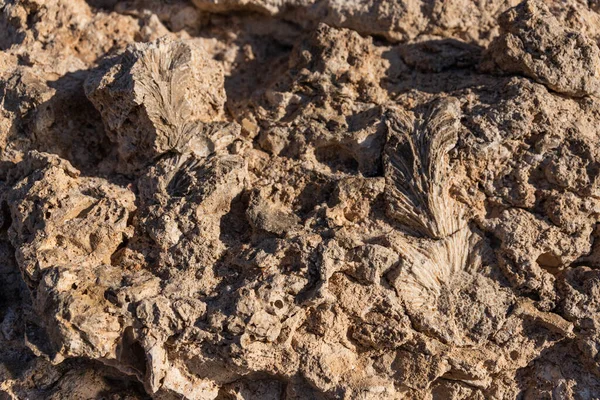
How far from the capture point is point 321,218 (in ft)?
6.97

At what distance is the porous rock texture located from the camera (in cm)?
199

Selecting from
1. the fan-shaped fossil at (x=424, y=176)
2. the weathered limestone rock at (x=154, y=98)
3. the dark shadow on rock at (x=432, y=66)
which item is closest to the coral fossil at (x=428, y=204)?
the fan-shaped fossil at (x=424, y=176)

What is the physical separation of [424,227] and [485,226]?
0.25 metres

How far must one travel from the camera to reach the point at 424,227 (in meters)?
Result: 2.12

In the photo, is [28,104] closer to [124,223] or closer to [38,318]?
[124,223]

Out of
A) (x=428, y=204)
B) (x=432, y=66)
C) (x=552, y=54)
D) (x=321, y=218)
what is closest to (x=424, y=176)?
(x=428, y=204)

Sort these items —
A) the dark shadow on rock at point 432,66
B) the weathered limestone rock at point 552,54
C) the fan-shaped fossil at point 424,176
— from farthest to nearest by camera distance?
the dark shadow on rock at point 432,66 < the weathered limestone rock at point 552,54 < the fan-shaped fossil at point 424,176

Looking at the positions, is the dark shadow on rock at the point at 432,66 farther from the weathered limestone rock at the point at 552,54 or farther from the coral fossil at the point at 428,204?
the coral fossil at the point at 428,204

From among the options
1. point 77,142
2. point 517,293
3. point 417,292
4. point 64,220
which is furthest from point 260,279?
point 77,142

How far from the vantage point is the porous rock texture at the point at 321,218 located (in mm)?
1985

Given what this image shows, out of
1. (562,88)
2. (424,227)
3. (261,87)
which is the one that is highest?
(562,88)

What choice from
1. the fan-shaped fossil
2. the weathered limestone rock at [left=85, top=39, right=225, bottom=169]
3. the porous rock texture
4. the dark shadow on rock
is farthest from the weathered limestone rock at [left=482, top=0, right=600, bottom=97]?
the weathered limestone rock at [left=85, top=39, right=225, bottom=169]

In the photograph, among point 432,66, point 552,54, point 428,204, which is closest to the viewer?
point 428,204

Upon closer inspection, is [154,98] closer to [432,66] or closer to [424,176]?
[424,176]
